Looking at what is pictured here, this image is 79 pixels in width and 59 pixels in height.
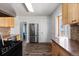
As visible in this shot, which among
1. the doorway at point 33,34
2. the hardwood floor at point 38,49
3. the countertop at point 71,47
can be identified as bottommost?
the hardwood floor at point 38,49

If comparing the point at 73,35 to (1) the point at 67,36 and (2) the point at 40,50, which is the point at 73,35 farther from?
(2) the point at 40,50

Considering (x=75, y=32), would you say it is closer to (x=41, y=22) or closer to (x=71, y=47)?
(x=41, y=22)

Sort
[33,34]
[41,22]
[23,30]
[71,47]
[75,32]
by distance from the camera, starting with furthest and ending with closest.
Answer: [33,34] < [23,30] < [41,22] < [75,32] < [71,47]

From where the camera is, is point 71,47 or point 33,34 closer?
point 71,47

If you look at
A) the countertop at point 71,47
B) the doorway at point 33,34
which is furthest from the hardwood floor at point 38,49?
the countertop at point 71,47

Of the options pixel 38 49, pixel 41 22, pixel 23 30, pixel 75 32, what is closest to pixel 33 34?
pixel 23 30

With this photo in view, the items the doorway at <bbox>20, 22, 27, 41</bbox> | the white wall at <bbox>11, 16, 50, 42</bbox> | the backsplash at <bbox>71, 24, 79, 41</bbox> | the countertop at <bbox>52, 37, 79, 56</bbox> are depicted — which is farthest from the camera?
the doorway at <bbox>20, 22, 27, 41</bbox>

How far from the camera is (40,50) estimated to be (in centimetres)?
412

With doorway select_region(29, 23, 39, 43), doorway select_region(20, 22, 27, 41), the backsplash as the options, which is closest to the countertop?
the backsplash

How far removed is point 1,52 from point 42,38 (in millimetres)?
2498

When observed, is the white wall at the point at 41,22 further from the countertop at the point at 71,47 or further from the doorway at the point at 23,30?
the countertop at the point at 71,47

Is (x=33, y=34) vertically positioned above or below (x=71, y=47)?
above

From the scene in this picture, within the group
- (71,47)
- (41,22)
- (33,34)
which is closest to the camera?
(71,47)

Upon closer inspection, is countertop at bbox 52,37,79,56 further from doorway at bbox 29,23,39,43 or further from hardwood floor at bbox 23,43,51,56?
doorway at bbox 29,23,39,43
